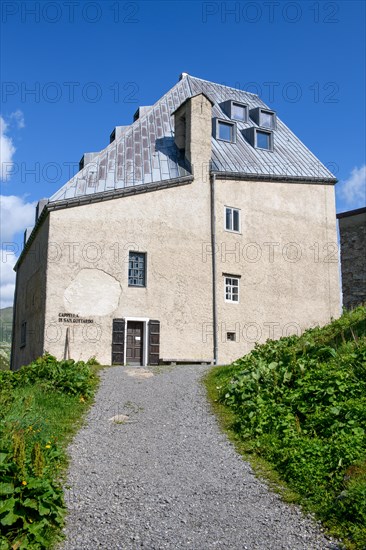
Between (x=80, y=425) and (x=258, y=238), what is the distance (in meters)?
16.0

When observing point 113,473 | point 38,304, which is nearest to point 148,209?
point 38,304

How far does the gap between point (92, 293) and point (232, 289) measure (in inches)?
249

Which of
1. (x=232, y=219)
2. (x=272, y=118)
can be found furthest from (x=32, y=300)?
(x=272, y=118)

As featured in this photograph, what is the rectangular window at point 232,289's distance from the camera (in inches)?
955

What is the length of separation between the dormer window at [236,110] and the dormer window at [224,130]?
121 centimetres

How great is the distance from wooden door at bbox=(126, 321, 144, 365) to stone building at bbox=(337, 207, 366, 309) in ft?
27.5

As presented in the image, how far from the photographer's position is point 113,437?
34.4 feet

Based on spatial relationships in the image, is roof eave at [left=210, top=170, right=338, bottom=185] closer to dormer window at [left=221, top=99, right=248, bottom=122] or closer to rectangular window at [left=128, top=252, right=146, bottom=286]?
dormer window at [left=221, top=99, right=248, bottom=122]

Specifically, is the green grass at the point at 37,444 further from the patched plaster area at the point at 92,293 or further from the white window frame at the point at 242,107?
the white window frame at the point at 242,107

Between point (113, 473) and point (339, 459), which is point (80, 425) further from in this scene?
point (339, 459)

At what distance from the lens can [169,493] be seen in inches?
308

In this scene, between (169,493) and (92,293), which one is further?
(92,293)

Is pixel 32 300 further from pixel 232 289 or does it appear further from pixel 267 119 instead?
pixel 267 119

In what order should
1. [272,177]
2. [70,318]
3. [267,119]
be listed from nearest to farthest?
[70,318], [272,177], [267,119]
